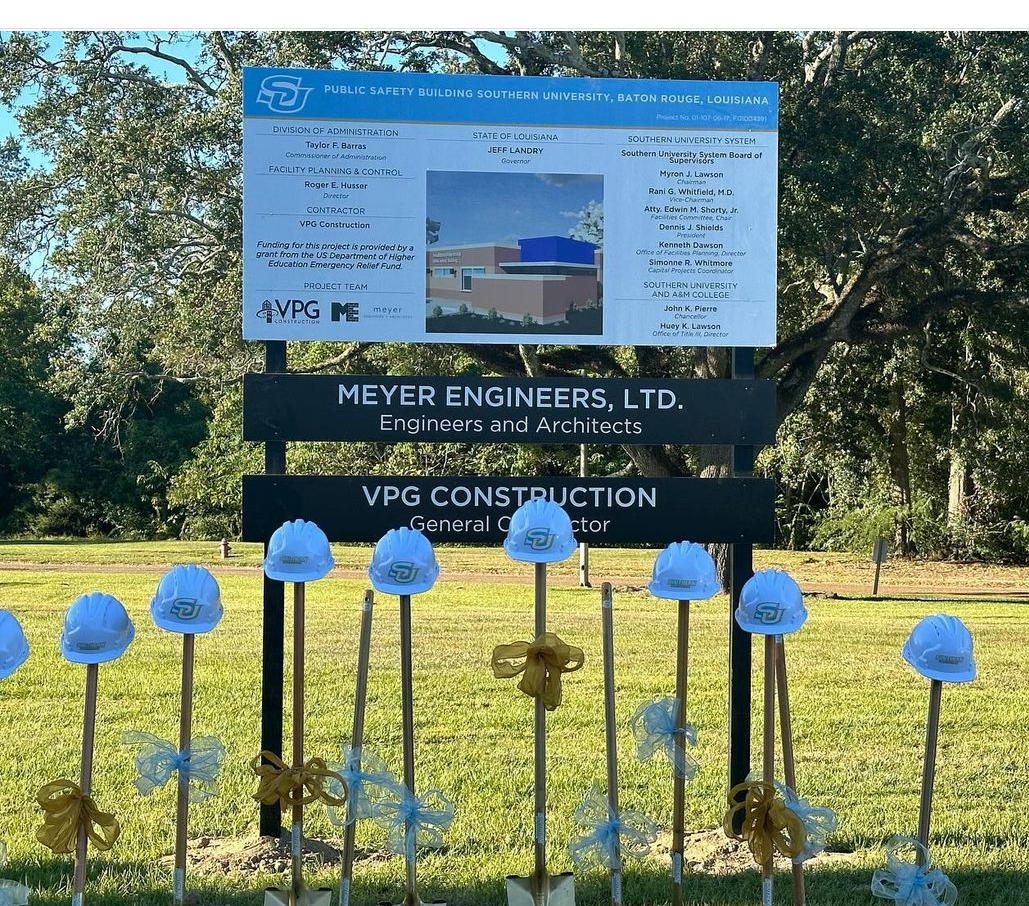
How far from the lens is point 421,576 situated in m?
3.52

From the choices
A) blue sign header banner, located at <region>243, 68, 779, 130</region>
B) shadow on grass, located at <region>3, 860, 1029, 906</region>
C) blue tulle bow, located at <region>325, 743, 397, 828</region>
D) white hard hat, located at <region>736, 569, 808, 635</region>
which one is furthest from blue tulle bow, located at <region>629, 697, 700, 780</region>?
blue sign header banner, located at <region>243, 68, 779, 130</region>

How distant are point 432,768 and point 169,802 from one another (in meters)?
1.45

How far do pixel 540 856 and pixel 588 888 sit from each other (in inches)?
43.8

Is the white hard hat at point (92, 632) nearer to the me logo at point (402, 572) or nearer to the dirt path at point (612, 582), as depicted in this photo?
the me logo at point (402, 572)

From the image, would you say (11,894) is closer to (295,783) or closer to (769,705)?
(295,783)

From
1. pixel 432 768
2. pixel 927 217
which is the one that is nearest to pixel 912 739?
pixel 432 768

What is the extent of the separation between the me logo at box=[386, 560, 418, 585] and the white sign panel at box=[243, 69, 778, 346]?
1763 millimetres

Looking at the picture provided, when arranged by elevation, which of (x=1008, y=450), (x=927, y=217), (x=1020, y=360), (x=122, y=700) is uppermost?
(x=927, y=217)

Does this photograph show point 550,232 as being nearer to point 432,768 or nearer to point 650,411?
point 650,411

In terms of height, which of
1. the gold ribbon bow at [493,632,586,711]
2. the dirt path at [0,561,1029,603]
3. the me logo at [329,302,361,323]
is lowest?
the dirt path at [0,561,1029,603]

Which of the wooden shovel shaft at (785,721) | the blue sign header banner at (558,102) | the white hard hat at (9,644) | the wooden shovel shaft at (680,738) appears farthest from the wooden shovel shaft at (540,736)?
the blue sign header banner at (558,102)

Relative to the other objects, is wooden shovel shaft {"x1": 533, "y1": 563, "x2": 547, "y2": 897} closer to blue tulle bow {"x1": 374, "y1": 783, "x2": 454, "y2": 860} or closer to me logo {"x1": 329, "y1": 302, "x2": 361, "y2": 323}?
blue tulle bow {"x1": 374, "y1": 783, "x2": 454, "y2": 860}

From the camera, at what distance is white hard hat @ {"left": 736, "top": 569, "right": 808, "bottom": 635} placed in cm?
341

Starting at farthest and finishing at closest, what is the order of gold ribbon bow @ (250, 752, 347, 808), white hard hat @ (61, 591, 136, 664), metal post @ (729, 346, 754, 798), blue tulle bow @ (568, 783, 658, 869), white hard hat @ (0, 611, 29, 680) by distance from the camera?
1. metal post @ (729, 346, 754, 798)
2. blue tulle bow @ (568, 783, 658, 869)
3. gold ribbon bow @ (250, 752, 347, 808)
4. white hard hat @ (61, 591, 136, 664)
5. white hard hat @ (0, 611, 29, 680)
